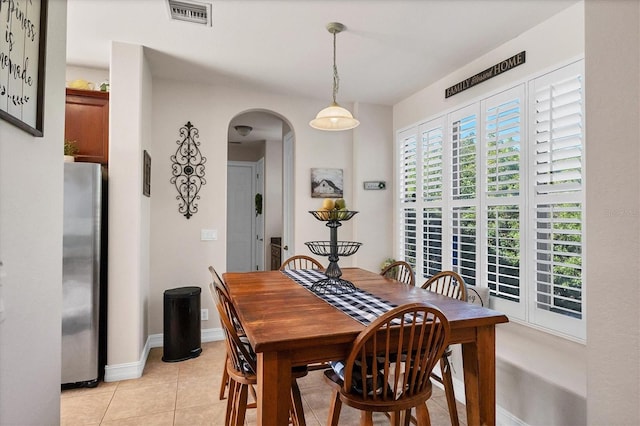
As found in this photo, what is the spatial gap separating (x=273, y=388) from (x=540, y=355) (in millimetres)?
1811

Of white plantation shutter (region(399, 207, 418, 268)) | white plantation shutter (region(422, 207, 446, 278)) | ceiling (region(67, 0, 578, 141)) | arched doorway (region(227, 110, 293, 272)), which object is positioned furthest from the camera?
arched doorway (region(227, 110, 293, 272))

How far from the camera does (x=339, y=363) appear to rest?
5.83 feet

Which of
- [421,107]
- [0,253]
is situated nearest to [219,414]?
[0,253]

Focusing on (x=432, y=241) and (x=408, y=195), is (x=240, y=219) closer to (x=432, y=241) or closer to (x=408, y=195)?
(x=408, y=195)

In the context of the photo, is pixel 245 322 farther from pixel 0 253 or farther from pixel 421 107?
pixel 421 107

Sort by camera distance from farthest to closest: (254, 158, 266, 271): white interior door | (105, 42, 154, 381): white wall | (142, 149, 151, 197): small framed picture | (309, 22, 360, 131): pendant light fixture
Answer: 1. (254, 158, 266, 271): white interior door
2. (142, 149, 151, 197): small framed picture
3. (105, 42, 154, 381): white wall
4. (309, 22, 360, 131): pendant light fixture

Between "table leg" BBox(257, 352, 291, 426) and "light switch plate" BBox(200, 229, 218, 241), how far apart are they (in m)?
2.53

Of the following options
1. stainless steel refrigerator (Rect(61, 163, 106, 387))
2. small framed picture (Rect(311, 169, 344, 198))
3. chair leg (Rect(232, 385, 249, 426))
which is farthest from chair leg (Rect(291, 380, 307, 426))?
small framed picture (Rect(311, 169, 344, 198))

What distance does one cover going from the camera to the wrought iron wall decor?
3631 millimetres

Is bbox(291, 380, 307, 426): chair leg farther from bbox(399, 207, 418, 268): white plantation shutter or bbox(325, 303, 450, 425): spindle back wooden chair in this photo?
bbox(399, 207, 418, 268): white plantation shutter

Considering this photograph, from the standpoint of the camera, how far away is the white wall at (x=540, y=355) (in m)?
1.94

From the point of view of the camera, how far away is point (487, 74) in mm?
2961

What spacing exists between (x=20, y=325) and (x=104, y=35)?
2583 mm

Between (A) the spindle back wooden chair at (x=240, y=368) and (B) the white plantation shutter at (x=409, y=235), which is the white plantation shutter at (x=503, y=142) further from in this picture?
(A) the spindle back wooden chair at (x=240, y=368)
